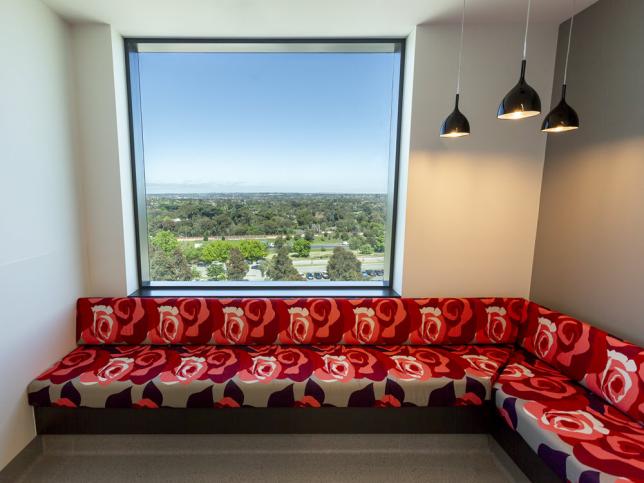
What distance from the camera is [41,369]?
76.3 inches

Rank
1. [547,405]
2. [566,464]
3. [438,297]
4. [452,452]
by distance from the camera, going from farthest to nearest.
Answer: [438,297], [452,452], [547,405], [566,464]

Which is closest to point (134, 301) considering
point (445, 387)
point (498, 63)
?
point (445, 387)

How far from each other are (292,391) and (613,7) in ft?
9.86

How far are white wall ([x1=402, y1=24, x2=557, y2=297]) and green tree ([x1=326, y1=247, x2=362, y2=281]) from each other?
463 mm

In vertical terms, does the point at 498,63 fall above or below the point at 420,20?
below

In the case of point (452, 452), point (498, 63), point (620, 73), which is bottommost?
point (452, 452)

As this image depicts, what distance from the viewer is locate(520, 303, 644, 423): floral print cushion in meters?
1.60

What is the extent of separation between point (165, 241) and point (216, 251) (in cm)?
45

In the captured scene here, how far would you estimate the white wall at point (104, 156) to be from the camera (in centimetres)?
224

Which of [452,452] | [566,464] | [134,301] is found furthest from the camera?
[134,301]

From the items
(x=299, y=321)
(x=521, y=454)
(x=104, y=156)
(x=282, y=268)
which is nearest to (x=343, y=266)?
(x=282, y=268)

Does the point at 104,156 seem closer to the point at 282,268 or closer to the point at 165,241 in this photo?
the point at 165,241

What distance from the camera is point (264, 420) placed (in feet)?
6.35

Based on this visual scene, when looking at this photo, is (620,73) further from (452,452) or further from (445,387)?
(452,452)
